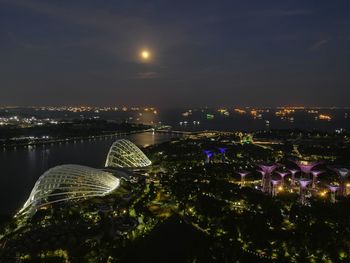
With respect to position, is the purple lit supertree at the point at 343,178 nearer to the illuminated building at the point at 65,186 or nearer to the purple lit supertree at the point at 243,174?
A: the purple lit supertree at the point at 243,174

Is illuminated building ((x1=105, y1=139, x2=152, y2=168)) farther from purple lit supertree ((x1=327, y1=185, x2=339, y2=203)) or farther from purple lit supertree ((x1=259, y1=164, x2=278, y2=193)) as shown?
purple lit supertree ((x1=327, y1=185, x2=339, y2=203))

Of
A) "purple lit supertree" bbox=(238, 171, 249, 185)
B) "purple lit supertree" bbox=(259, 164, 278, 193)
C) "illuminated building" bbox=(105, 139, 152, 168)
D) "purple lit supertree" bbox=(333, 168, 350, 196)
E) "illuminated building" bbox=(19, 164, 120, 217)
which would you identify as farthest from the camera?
"illuminated building" bbox=(105, 139, 152, 168)

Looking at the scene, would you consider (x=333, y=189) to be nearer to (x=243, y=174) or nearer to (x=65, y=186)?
(x=243, y=174)

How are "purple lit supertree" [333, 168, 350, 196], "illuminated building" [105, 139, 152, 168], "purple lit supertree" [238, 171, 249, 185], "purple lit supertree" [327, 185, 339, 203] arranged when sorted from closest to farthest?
1. "purple lit supertree" [327, 185, 339, 203]
2. "purple lit supertree" [333, 168, 350, 196]
3. "purple lit supertree" [238, 171, 249, 185]
4. "illuminated building" [105, 139, 152, 168]

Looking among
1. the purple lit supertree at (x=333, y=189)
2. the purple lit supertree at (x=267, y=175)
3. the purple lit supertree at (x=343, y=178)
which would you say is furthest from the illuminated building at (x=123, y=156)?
the purple lit supertree at (x=343, y=178)

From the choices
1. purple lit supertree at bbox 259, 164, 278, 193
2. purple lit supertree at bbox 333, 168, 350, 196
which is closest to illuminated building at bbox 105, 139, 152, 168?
purple lit supertree at bbox 259, 164, 278, 193

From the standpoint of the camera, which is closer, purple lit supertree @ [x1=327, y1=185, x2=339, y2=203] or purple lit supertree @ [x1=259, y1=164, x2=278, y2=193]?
purple lit supertree @ [x1=327, y1=185, x2=339, y2=203]

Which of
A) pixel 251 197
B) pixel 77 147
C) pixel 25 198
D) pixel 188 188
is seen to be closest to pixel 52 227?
pixel 25 198

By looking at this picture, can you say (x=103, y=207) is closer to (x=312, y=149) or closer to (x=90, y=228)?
(x=90, y=228)
